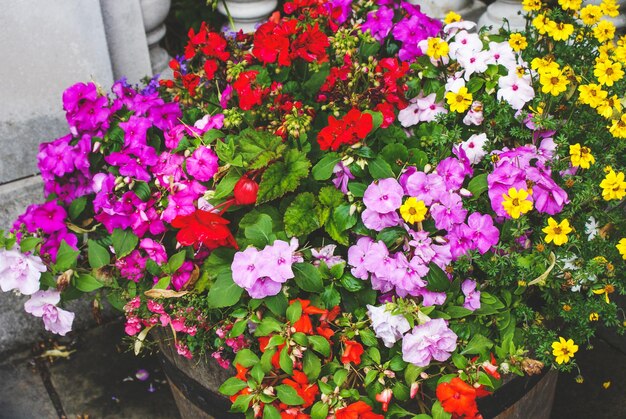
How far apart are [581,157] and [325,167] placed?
0.57 m

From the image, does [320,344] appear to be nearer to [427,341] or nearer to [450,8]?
[427,341]

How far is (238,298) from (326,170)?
14.0 inches

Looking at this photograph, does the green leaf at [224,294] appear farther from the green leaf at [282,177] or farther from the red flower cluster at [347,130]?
the red flower cluster at [347,130]

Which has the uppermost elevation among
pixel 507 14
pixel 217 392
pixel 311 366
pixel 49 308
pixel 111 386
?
pixel 507 14

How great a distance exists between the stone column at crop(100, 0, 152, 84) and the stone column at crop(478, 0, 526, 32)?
1269mm

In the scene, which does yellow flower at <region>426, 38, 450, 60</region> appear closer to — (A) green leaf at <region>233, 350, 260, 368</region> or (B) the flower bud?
(B) the flower bud

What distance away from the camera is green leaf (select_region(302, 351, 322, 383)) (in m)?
1.41

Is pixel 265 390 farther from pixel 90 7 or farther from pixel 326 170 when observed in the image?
pixel 90 7

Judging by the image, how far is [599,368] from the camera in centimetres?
249

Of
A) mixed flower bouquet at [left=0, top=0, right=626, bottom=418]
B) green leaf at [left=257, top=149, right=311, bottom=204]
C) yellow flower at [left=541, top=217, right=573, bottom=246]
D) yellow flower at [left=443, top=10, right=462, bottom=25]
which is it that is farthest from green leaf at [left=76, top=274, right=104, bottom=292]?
yellow flower at [left=443, top=10, right=462, bottom=25]

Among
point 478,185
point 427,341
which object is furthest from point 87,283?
point 478,185

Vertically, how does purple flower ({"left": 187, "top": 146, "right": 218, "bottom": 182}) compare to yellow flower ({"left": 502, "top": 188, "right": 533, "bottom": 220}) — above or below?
below

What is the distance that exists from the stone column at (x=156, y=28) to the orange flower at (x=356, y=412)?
1712 millimetres

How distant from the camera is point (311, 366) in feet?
4.63
